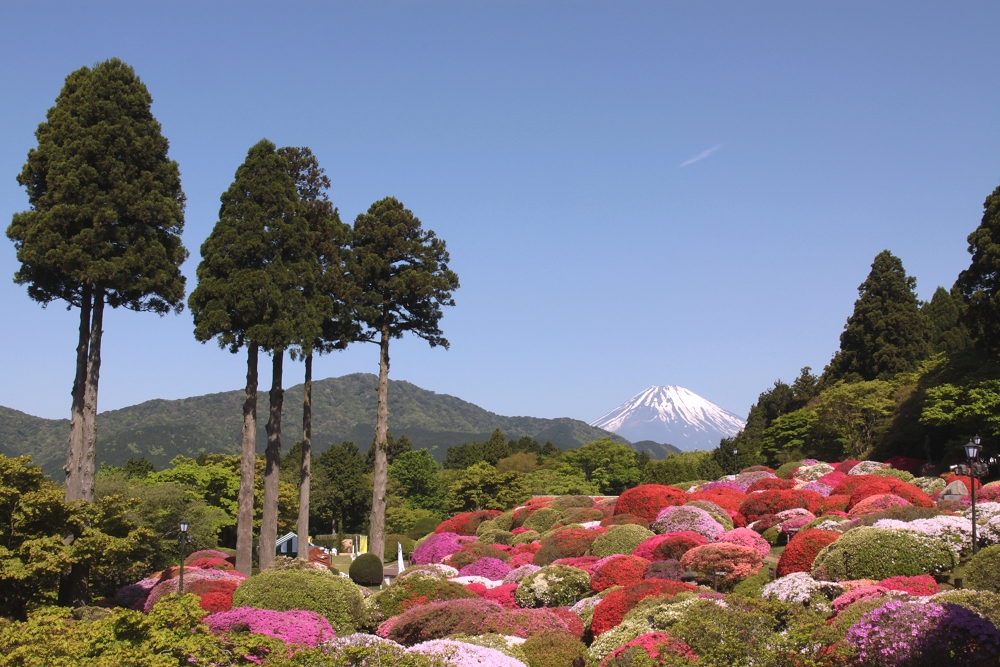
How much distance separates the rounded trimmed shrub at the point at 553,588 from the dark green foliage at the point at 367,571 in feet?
30.1

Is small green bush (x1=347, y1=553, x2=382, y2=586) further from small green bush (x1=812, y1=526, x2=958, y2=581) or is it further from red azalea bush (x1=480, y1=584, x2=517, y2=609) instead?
small green bush (x1=812, y1=526, x2=958, y2=581)

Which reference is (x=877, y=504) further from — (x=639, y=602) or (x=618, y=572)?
(x=639, y=602)

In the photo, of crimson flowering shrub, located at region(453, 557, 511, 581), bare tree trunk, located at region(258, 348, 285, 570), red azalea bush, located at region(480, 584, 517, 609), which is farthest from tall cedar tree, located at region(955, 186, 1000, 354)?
bare tree trunk, located at region(258, 348, 285, 570)

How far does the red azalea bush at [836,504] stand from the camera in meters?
26.8

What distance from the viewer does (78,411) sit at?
64.4 feet

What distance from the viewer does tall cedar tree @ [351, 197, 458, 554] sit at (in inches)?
1171

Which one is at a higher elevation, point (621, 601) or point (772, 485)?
point (772, 485)

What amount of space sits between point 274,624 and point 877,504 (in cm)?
1823

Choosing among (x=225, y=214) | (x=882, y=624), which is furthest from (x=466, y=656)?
(x=225, y=214)

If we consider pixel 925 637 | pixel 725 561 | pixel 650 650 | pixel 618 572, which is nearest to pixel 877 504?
pixel 725 561

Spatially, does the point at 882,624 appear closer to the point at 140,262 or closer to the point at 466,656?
the point at 466,656

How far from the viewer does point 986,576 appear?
14.1 metres

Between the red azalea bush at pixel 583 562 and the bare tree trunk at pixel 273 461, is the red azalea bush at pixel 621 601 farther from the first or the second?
the bare tree trunk at pixel 273 461

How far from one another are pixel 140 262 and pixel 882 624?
1787 centimetres
